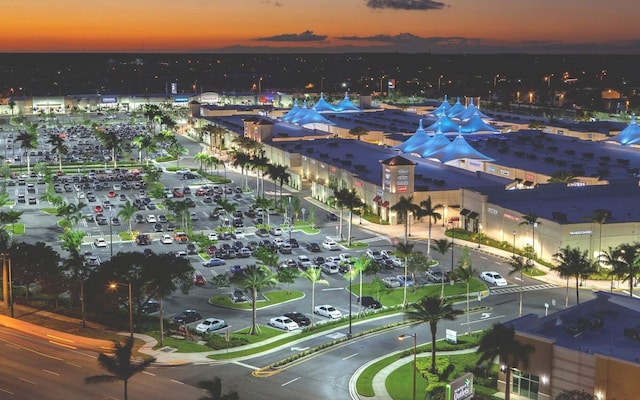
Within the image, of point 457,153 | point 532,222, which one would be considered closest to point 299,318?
point 532,222

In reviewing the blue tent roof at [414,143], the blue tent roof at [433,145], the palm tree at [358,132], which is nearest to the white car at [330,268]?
the blue tent roof at [433,145]

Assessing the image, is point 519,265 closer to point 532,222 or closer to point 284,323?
point 532,222

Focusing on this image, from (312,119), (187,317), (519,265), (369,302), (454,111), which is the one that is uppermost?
(454,111)

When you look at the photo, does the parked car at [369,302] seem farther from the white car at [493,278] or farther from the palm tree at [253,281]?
the white car at [493,278]

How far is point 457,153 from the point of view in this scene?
316 feet

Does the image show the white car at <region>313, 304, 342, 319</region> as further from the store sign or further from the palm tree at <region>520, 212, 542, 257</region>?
the palm tree at <region>520, 212, 542, 257</region>

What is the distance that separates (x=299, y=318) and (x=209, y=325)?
5.48 meters

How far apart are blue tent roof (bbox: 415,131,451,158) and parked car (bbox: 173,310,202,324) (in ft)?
183

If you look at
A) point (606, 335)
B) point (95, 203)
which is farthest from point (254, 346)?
point (95, 203)

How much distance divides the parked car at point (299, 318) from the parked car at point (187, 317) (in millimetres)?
5505

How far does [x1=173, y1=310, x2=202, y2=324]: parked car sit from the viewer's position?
1901 inches

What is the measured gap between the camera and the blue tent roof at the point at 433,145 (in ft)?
328

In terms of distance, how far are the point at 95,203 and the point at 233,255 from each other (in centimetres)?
2948

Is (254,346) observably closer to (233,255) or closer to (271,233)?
(233,255)
